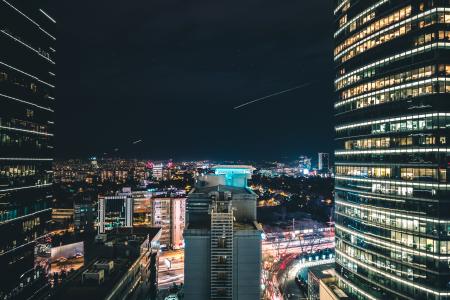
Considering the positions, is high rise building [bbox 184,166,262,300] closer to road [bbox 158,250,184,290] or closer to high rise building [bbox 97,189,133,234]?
road [bbox 158,250,184,290]

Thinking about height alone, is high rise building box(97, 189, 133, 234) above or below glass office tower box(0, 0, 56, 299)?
below

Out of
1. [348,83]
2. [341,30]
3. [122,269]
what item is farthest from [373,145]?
[122,269]

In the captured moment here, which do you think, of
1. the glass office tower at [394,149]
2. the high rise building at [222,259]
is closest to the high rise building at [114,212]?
the glass office tower at [394,149]

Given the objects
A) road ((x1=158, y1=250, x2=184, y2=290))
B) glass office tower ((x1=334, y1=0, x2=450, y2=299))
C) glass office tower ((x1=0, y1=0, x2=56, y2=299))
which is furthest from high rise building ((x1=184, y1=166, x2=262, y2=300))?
road ((x1=158, y1=250, x2=184, y2=290))

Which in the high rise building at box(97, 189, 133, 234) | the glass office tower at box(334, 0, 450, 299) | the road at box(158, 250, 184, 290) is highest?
the glass office tower at box(334, 0, 450, 299)

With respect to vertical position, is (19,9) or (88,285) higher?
(19,9)

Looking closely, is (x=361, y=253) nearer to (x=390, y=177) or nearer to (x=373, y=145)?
(x=390, y=177)

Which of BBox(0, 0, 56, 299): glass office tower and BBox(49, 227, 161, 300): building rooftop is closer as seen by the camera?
BBox(49, 227, 161, 300): building rooftop
